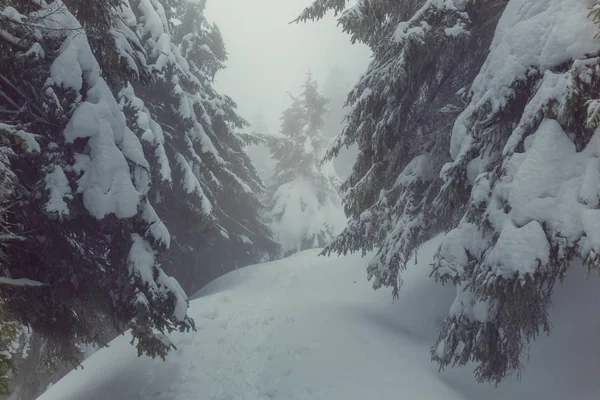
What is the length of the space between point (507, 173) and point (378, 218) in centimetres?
324

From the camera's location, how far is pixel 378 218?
768cm

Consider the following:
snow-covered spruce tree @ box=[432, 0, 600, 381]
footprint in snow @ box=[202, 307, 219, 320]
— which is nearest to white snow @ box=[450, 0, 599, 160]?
snow-covered spruce tree @ box=[432, 0, 600, 381]

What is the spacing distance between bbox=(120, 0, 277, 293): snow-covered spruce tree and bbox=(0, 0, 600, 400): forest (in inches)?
22.7

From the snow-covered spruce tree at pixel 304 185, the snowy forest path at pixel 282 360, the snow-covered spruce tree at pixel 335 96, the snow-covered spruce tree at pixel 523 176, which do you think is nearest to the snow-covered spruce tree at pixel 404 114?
the snow-covered spruce tree at pixel 523 176

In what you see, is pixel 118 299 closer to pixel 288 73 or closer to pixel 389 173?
pixel 389 173

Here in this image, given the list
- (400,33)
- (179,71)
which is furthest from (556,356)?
(179,71)

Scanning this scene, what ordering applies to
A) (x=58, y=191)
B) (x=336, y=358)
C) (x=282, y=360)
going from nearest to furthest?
1. (x=58, y=191)
2. (x=336, y=358)
3. (x=282, y=360)

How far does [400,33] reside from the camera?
21.4 ft

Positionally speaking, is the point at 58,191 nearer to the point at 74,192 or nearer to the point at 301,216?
the point at 74,192

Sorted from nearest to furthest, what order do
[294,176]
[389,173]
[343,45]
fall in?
[389,173] < [294,176] < [343,45]

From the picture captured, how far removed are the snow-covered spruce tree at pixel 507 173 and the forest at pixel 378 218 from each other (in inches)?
0.9

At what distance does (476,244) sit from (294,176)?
2140 cm

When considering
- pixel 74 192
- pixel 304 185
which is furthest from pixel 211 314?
Result: pixel 304 185

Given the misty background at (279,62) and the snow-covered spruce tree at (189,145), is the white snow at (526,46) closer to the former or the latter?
the snow-covered spruce tree at (189,145)
